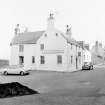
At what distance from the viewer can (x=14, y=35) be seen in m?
41.2

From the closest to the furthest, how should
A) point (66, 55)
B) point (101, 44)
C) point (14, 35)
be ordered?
point (66, 55)
point (14, 35)
point (101, 44)

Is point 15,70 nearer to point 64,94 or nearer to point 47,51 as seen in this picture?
point 47,51

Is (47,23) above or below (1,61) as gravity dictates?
above

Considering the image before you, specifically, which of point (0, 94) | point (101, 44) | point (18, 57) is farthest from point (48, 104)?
point (101, 44)

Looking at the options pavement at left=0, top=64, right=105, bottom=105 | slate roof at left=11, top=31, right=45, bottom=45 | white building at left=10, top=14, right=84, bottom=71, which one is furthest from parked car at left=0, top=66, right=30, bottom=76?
slate roof at left=11, top=31, right=45, bottom=45

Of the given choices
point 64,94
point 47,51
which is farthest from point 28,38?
point 64,94

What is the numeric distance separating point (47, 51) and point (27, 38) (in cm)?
699

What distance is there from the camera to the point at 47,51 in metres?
33.2

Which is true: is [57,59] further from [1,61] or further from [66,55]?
[1,61]

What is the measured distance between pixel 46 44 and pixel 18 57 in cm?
752

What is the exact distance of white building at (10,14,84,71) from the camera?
32.0 m

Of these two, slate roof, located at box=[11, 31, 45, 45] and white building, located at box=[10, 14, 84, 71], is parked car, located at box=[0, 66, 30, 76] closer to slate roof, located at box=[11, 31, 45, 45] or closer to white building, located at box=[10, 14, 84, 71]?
white building, located at box=[10, 14, 84, 71]

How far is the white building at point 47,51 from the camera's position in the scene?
3198 cm

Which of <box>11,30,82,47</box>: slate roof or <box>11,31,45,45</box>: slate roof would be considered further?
<box>11,31,45,45</box>: slate roof
